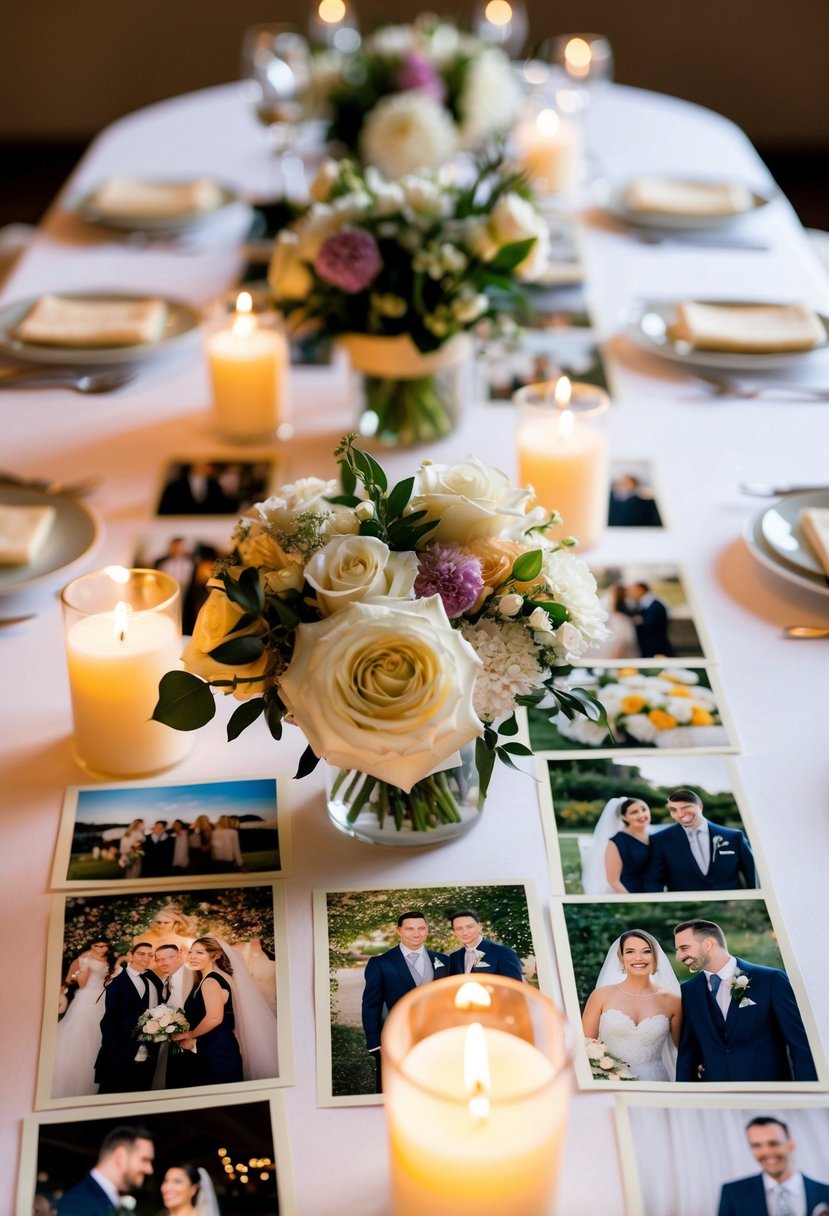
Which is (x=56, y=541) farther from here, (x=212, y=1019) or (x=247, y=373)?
(x=212, y=1019)

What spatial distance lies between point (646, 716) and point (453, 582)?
38 centimetres

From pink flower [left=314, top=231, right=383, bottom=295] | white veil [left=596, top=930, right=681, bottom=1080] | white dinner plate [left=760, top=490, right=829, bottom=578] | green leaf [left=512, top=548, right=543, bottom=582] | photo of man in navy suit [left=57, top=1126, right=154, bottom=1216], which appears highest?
pink flower [left=314, top=231, right=383, bottom=295]

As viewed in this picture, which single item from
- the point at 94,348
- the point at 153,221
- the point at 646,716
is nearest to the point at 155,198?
the point at 153,221

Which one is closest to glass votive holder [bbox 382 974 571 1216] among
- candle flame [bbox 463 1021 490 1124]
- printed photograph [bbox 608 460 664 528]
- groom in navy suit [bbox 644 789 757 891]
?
candle flame [bbox 463 1021 490 1124]

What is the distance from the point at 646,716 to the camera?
4.07 feet

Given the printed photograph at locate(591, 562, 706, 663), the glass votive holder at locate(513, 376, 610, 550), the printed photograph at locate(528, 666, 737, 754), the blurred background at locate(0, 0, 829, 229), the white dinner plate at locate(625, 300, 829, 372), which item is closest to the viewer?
the printed photograph at locate(528, 666, 737, 754)

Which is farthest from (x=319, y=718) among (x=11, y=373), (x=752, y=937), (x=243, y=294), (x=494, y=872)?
(x=11, y=373)

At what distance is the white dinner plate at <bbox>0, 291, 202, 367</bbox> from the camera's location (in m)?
1.90

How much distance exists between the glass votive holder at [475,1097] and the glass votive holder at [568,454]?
0.77m

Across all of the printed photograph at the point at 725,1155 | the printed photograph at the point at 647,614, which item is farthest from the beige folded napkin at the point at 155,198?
the printed photograph at the point at 725,1155

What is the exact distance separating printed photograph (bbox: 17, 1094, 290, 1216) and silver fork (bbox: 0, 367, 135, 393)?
4.06 feet

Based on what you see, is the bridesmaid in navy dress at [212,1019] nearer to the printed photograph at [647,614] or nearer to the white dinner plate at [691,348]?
the printed photograph at [647,614]

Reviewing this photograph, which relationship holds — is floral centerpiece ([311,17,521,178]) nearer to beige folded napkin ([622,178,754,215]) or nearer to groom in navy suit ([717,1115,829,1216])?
beige folded napkin ([622,178,754,215])

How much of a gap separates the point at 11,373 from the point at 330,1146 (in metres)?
1.38
